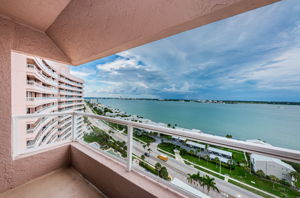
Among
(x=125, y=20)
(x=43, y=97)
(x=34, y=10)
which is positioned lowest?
(x=43, y=97)

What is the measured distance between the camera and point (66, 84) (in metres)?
18.7

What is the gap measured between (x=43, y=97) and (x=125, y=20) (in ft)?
52.2

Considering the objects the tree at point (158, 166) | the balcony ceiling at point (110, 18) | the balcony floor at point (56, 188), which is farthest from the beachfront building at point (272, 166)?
the balcony floor at point (56, 188)

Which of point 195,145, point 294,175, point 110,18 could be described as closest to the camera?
point 294,175

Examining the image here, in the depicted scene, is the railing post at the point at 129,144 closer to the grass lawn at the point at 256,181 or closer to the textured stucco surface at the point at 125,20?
the grass lawn at the point at 256,181

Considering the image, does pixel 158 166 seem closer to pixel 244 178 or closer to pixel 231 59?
pixel 244 178

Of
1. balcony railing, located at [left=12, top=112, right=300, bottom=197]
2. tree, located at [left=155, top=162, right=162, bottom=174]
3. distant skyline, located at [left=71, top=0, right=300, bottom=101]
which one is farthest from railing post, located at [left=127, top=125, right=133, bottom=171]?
distant skyline, located at [left=71, top=0, right=300, bottom=101]

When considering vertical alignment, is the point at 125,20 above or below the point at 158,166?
above

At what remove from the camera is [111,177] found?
148 centimetres

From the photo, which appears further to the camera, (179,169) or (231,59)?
(231,59)

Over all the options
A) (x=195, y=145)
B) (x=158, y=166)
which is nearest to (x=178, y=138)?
(x=195, y=145)

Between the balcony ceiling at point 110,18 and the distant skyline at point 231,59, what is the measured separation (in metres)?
0.76

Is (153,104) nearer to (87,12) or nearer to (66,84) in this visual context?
(87,12)

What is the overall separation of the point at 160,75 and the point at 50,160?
1302cm
